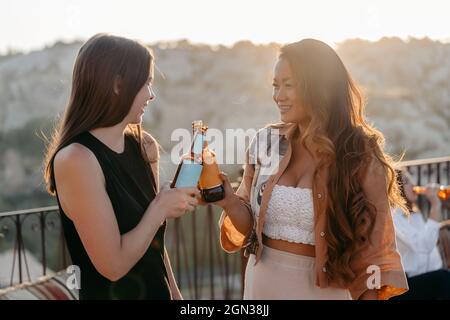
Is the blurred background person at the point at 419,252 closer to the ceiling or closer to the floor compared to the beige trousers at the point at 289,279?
closer to the floor

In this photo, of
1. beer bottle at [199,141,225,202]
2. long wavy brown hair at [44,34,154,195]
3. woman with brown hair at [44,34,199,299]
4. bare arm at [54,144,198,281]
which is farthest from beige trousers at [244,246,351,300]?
long wavy brown hair at [44,34,154,195]

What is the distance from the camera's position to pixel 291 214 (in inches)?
102

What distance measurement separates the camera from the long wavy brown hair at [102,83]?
191 cm


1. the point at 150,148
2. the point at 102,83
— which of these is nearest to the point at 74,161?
the point at 102,83

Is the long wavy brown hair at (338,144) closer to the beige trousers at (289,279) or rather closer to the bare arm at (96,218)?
the beige trousers at (289,279)

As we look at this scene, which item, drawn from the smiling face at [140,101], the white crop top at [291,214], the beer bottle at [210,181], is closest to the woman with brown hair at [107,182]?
the smiling face at [140,101]

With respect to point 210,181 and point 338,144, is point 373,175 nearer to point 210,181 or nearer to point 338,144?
point 338,144

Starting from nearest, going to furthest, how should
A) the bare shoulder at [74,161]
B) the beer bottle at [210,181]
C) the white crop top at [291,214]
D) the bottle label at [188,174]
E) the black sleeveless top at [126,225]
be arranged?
1. the bare shoulder at [74,161]
2. the black sleeveless top at [126,225]
3. the bottle label at [188,174]
4. the beer bottle at [210,181]
5. the white crop top at [291,214]

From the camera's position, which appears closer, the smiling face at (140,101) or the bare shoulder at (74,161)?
the bare shoulder at (74,161)

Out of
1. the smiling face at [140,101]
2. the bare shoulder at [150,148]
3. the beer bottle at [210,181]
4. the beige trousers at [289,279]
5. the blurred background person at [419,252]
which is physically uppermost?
the smiling face at [140,101]

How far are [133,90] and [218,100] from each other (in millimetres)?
26467

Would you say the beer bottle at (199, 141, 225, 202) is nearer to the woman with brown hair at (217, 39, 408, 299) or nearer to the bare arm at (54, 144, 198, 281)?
the woman with brown hair at (217, 39, 408, 299)

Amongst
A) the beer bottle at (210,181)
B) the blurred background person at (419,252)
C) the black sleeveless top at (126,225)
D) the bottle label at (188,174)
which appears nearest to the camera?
the black sleeveless top at (126,225)
